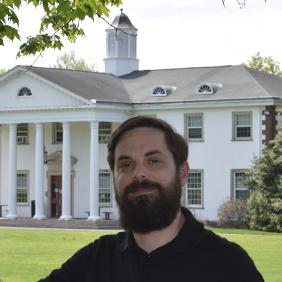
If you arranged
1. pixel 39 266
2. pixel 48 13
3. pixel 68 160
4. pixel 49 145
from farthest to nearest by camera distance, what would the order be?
pixel 49 145, pixel 68 160, pixel 39 266, pixel 48 13

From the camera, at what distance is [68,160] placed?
148 feet

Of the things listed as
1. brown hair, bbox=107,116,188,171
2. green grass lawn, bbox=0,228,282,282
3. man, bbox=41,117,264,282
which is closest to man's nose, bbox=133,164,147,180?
man, bbox=41,117,264,282

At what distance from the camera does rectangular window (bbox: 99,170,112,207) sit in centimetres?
4597

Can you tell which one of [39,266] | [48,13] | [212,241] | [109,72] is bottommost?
[39,266]

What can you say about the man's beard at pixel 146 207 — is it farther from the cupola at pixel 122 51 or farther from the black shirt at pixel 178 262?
the cupola at pixel 122 51

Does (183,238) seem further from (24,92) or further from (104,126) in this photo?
(104,126)

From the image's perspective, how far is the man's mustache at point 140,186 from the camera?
3471mm

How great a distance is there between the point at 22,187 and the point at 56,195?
201cm

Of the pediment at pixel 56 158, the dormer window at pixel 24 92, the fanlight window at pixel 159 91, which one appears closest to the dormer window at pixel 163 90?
the fanlight window at pixel 159 91

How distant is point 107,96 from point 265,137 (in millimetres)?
8102

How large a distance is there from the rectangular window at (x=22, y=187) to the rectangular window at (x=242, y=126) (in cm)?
1133

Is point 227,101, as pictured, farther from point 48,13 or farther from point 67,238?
point 48,13

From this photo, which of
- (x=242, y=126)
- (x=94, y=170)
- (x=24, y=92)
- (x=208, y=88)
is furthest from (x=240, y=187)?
(x=24, y=92)

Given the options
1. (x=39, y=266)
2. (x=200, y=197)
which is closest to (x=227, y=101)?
(x=200, y=197)
